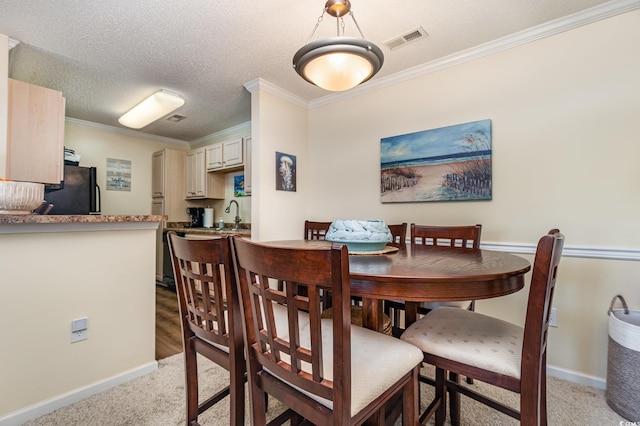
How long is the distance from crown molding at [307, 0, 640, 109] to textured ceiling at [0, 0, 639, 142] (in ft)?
0.12

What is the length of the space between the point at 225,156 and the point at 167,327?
2370 mm

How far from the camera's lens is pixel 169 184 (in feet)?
15.1

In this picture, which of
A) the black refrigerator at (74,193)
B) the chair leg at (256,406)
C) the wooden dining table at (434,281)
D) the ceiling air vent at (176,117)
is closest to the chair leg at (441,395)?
the wooden dining table at (434,281)

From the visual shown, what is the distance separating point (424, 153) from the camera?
257 cm

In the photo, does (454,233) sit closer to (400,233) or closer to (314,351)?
(400,233)

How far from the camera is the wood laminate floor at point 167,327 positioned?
2310 mm

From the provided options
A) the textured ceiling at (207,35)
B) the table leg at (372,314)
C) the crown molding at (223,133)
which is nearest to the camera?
the table leg at (372,314)

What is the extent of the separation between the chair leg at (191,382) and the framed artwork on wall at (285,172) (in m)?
1.99

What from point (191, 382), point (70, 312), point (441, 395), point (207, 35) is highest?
point (207, 35)

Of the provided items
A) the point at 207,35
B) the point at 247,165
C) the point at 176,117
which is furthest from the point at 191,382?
the point at 176,117

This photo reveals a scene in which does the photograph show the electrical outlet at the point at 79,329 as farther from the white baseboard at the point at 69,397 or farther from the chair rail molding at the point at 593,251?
the chair rail molding at the point at 593,251

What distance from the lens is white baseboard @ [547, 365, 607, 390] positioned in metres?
1.82

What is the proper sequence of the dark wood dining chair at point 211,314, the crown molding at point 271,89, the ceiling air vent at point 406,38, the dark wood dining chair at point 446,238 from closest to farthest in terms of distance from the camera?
1. the dark wood dining chair at point 211,314
2. the dark wood dining chair at point 446,238
3. the ceiling air vent at point 406,38
4. the crown molding at point 271,89

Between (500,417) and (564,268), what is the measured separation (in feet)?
3.65
